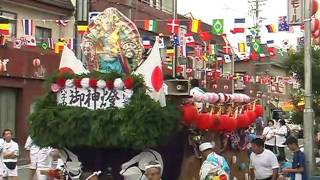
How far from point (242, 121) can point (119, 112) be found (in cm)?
317

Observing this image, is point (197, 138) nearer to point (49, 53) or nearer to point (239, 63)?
point (49, 53)

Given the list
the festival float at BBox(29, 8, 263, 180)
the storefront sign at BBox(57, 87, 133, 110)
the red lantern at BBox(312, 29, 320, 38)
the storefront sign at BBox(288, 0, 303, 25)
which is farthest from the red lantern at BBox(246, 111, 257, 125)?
the storefront sign at BBox(57, 87, 133, 110)

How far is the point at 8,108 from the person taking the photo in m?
23.0

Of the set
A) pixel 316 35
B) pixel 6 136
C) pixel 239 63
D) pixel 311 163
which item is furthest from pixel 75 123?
pixel 239 63

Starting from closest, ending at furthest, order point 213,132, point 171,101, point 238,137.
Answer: point 171,101 < point 213,132 < point 238,137

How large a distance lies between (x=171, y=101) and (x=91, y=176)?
1.49 m

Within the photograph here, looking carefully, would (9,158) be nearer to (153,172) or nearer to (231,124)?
(231,124)

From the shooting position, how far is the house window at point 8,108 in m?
22.5

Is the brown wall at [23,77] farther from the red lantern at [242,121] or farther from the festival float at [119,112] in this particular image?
the festival float at [119,112]

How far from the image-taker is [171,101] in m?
7.82

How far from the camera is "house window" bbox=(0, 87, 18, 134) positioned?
74.0ft

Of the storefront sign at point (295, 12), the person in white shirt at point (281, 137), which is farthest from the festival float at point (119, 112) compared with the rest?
the person in white shirt at point (281, 137)

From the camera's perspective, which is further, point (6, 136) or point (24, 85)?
point (24, 85)

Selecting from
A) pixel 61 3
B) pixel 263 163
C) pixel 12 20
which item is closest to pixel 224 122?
pixel 263 163
